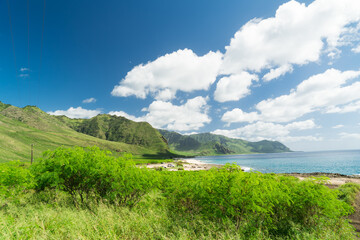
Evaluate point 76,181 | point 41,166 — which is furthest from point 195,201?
point 41,166

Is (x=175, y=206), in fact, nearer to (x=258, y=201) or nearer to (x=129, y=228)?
(x=129, y=228)

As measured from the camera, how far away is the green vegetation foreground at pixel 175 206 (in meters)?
7.23

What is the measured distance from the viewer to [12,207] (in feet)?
38.2

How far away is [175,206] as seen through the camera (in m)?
10.6

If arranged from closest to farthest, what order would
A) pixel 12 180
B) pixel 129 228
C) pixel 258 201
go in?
pixel 258 201
pixel 129 228
pixel 12 180

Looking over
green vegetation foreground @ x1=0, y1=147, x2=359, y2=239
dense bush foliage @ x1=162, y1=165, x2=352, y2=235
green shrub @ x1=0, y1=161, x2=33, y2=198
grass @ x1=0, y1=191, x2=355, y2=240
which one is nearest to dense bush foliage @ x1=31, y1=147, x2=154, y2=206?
green vegetation foreground @ x1=0, y1=147, x2=359, y2=239

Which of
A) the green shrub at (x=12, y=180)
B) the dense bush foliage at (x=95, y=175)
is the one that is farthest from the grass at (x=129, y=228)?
the green shrub at (x=12, y=180)

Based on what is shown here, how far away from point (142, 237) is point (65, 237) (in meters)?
2.89

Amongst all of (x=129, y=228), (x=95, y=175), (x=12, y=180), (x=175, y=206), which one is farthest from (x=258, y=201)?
(x=12, y=180)

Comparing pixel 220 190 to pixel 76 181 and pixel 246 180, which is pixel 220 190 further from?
pixel 76 181

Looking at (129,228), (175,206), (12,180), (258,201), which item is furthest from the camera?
(12,180)

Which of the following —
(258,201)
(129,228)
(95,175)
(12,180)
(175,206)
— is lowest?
(175,206)

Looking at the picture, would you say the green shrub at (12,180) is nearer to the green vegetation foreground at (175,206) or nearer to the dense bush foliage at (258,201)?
the green vegetation foreground at (175,206)

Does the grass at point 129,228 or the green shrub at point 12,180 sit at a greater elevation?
the green shrub at point 12,180
